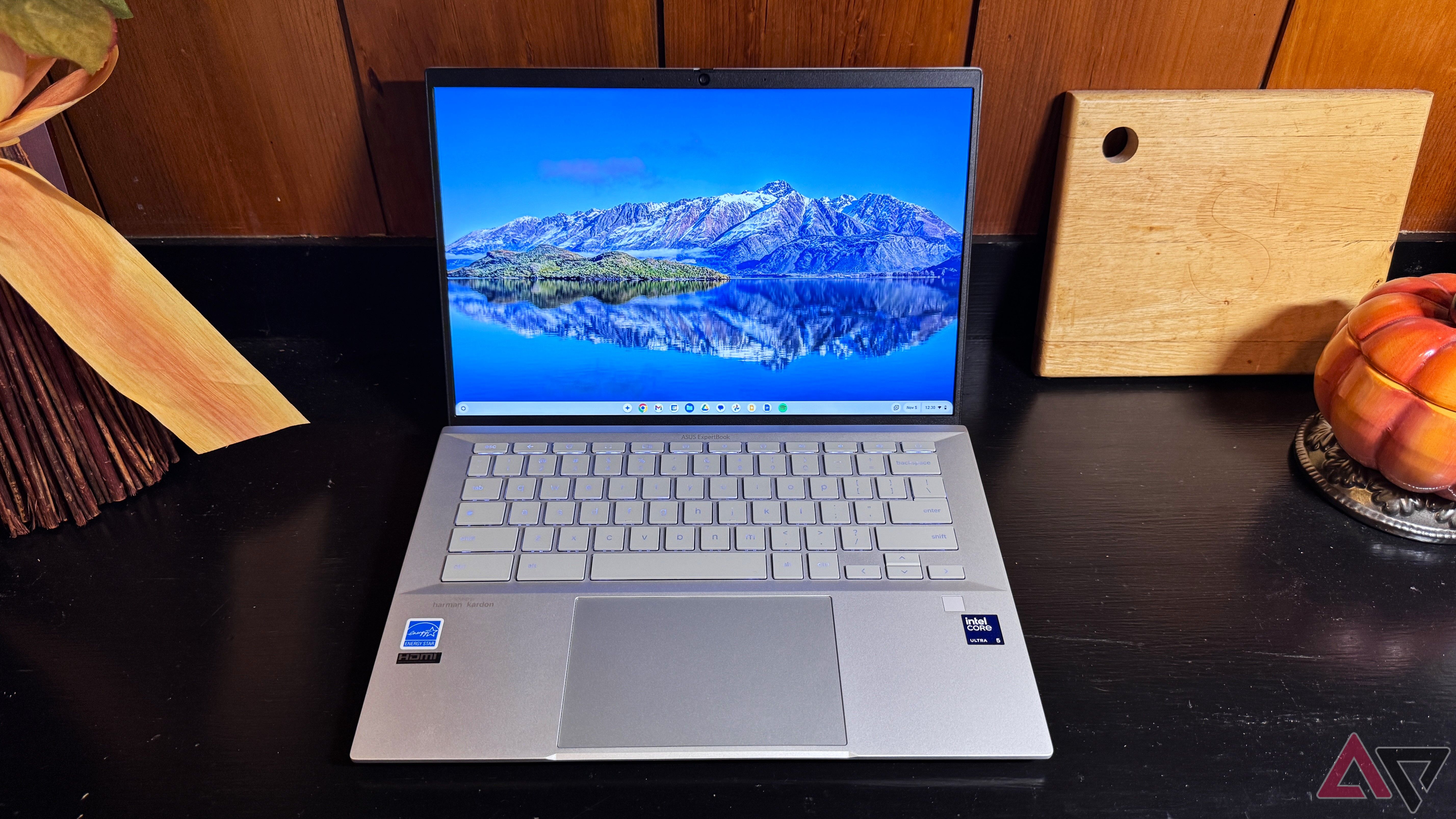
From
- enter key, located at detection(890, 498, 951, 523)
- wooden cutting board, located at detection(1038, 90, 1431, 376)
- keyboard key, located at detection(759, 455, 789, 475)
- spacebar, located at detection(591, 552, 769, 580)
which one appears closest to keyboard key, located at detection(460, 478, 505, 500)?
spacebar, located at detection(591, 552, 769, 580)

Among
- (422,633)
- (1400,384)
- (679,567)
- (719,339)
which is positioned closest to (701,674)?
(679,567)

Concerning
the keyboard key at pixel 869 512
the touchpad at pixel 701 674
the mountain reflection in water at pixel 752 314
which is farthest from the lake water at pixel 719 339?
the touchpad at pixel 701 674

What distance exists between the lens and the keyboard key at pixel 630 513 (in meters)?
0.69

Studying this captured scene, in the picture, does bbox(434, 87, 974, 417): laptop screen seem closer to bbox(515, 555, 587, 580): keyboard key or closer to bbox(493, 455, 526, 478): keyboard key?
bbox(493, 455, 526, 478): keyboard key

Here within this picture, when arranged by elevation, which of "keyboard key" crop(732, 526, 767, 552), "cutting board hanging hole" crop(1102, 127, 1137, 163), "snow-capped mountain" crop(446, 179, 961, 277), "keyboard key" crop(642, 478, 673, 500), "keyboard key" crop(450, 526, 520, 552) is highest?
"cutting board hanging hole" crop(1102, 127, 1137, 163)

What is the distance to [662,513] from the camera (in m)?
0.70

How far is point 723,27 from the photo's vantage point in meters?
0.81

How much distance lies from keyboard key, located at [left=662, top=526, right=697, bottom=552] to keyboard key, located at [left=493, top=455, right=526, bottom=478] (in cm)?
14

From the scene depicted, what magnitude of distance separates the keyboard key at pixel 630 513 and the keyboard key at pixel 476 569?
8cm

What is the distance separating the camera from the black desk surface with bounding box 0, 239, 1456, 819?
535 mm

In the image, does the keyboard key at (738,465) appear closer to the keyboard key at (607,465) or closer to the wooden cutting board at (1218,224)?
the keyboard key at (607,465)

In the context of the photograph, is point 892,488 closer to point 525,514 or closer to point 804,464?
point 804,464

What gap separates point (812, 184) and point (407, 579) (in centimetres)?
46

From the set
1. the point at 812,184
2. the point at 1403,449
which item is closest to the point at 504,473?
the point at 812,184
